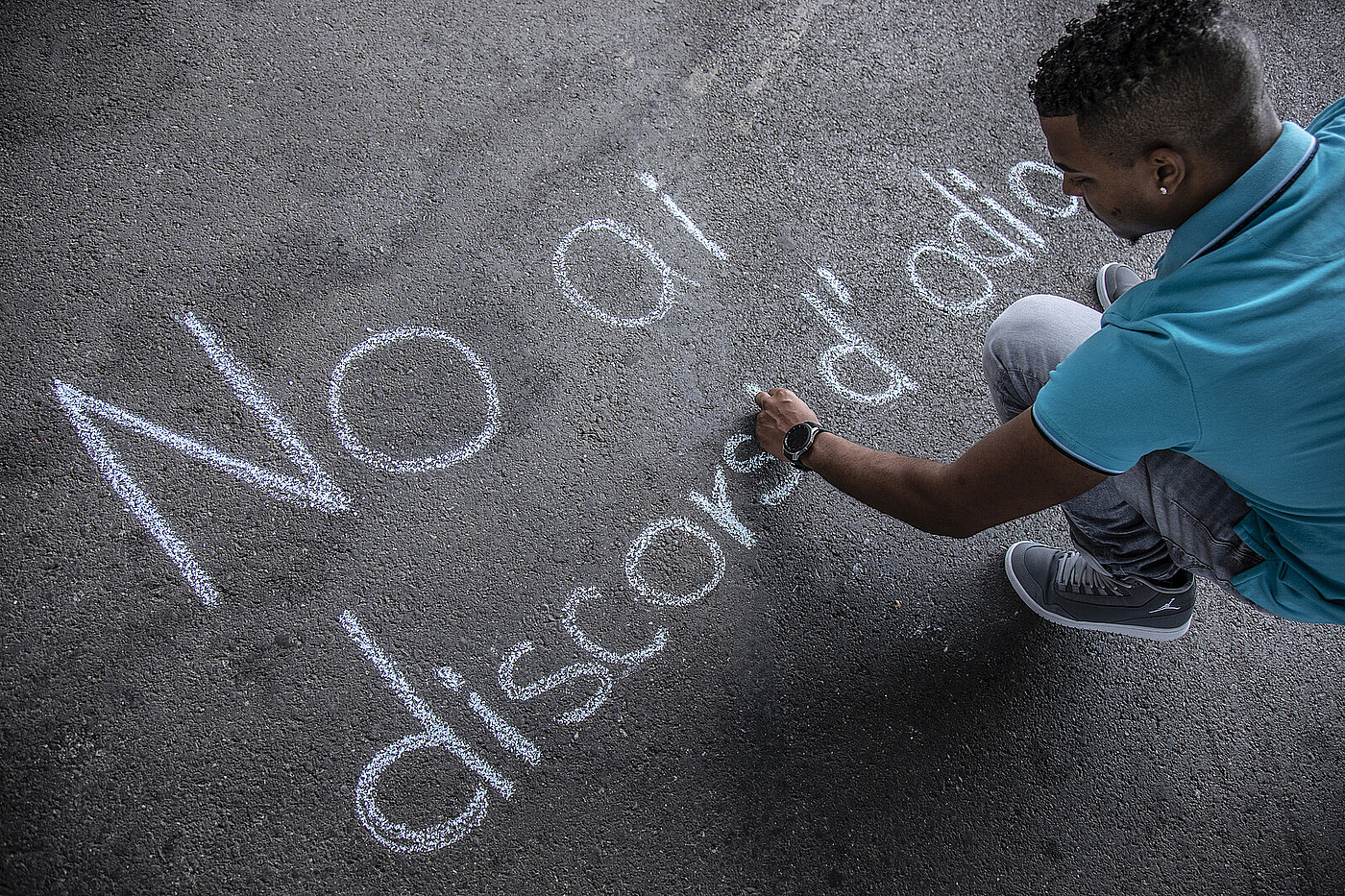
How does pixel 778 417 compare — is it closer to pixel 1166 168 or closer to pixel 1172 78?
pixel 1166 168

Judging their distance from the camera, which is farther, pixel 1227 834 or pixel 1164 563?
pixel 1227 834

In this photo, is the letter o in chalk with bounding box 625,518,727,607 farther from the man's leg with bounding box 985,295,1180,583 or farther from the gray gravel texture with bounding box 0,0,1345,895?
the man's leg with bounding box 985,295,1180,583

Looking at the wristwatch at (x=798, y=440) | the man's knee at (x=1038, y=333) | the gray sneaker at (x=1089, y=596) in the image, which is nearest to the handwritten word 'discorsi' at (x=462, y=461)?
the wristwatch at (x=798, y=440)

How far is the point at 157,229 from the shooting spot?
106 inches

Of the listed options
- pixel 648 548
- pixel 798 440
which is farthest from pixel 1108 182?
pixel 648 548

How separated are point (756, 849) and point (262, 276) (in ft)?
7.59

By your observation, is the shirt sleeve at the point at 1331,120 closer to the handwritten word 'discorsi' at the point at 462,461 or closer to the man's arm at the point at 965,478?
the man's arm at the point at 965,478

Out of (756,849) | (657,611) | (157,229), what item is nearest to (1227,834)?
(756,849)

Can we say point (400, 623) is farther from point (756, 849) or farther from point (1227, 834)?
point (1227, 834)

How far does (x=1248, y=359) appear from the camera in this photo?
153 cm

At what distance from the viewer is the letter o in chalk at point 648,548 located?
8.11 ft

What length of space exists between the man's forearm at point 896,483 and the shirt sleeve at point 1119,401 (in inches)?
14.2

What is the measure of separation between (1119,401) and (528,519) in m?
1.61

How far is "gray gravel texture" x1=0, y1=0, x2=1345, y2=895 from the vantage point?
7.11 feet
